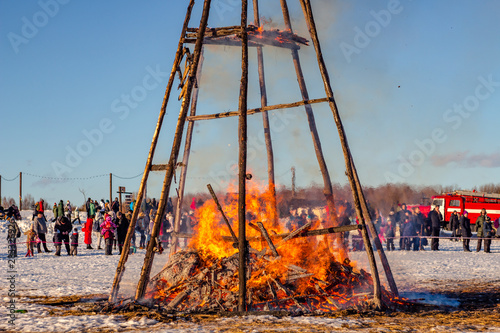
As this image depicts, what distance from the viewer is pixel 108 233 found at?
786 inches

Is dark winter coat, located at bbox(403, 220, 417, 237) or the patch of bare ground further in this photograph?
dark winter coat, located at bbox(403, 220, 417, 237)

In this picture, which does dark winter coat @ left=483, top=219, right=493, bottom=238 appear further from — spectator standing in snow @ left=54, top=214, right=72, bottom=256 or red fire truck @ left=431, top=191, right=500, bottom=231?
spectator standing in snow @ left=54, top=214, right=72, bottom=256

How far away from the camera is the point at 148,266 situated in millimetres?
8734

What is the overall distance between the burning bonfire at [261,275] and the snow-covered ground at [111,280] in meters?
0.81

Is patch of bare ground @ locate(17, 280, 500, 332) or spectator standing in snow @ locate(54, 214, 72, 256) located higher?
spectator standing in snow @ locate(54, 214, 72, 256)

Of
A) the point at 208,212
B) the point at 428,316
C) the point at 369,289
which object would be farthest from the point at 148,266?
the point at 428,316

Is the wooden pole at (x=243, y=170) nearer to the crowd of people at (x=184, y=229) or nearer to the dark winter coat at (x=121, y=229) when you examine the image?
the crowd of people at (x=184, y=229)

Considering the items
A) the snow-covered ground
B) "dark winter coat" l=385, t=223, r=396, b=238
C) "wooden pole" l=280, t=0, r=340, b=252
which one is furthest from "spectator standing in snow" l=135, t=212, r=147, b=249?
"wooden pole" l=280, t=0, r=340, b=252

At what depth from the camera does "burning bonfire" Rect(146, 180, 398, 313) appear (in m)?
8.62

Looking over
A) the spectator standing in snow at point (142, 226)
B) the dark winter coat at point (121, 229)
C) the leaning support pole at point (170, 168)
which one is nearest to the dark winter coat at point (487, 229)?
the spectator standing in snow at point (142, 226)

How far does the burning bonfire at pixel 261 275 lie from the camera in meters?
8.62

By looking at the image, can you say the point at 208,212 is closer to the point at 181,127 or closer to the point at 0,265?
the point at 181,127

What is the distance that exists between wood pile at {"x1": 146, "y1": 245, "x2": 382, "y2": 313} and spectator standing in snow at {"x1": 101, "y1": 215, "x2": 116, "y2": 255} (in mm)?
10797

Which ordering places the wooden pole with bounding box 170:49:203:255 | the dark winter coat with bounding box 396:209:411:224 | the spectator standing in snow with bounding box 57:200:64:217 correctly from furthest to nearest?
the spectator standing in snow with bounding box 57:200:64:217, the dark winter coat with bounding box 396:209:411:224, the wooden pole with bounding box 170:49:203:255
